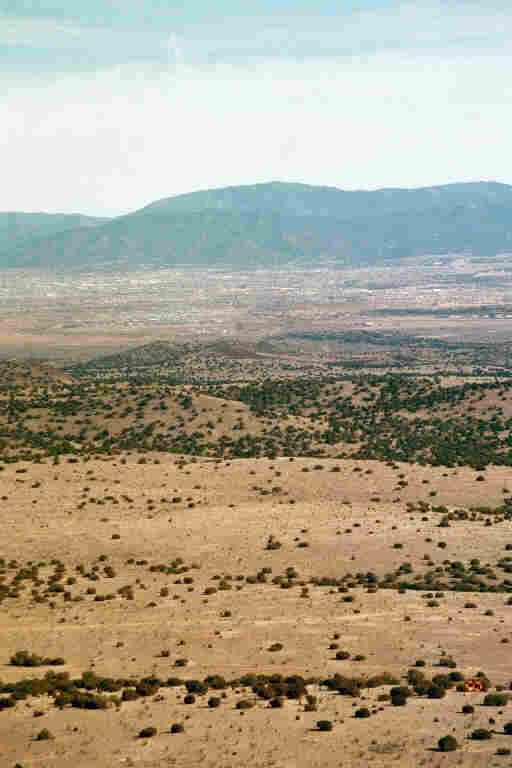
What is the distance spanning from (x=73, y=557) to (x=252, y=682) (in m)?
18.2

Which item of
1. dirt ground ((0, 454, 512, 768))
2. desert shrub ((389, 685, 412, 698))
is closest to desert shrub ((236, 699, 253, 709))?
dirt ground ((0, 454, 512, 768))

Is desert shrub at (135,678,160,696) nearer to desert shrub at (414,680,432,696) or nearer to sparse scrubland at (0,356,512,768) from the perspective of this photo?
sparse scrubland at (0,356,512,768)

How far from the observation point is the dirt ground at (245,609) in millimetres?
22250

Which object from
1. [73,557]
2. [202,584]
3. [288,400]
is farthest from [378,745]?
[288,400]

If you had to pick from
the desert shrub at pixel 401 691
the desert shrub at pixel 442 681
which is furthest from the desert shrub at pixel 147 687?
the desert shrub at pixel 442 681

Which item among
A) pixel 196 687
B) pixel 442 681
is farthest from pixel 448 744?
pixel 196 687

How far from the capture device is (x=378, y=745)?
71.4 ft

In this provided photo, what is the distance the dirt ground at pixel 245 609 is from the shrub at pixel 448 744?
150 mm

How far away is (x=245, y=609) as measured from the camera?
3419 cm

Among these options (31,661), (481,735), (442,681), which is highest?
(481,735)

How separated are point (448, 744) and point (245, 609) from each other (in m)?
A: 13.5

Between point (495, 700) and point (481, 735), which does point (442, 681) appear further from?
point (481, 735)

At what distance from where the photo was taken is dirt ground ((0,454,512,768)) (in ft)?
73.0

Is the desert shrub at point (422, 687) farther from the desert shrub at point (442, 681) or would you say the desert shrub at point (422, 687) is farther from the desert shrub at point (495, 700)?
the desert shrub at point (495, 700)
